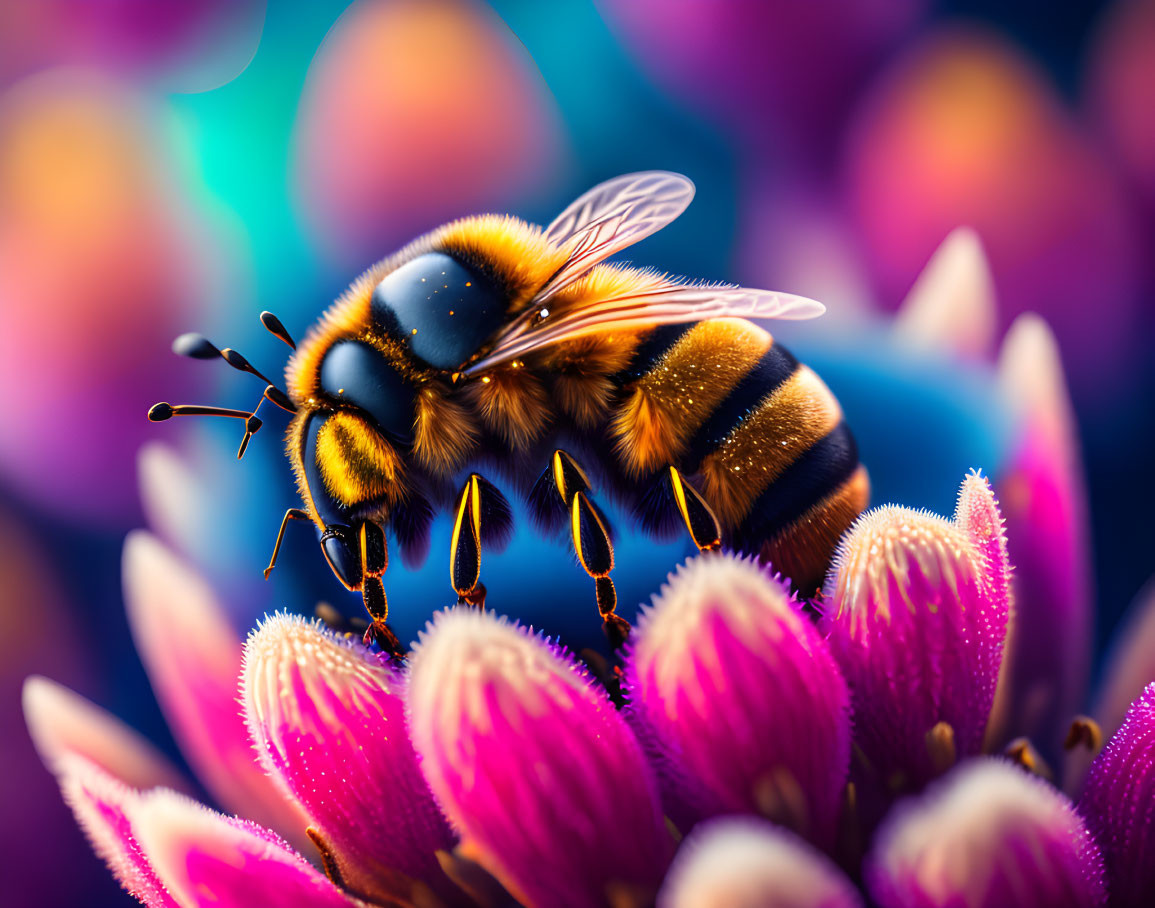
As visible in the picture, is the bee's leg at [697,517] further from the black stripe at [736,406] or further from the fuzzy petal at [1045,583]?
the fuzzy petal at [1045,583]

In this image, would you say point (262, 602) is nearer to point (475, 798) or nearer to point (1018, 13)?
point (475, 798)

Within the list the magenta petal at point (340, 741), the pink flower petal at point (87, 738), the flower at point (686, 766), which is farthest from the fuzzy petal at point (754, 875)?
the pink flower petal at point (87, 738)

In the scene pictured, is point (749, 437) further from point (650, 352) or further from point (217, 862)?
point (217, 862)

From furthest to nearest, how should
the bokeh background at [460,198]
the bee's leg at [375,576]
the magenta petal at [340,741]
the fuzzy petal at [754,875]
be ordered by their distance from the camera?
the bokeh background at [460,198] < the bee's leg at [375,576] < the magenta petal at [340,741] < the fuzzy petal at [754,875]

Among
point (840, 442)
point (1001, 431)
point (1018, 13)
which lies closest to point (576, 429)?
point (840, 442)

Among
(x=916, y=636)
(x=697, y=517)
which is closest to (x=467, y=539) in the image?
(x=697, y=517)
